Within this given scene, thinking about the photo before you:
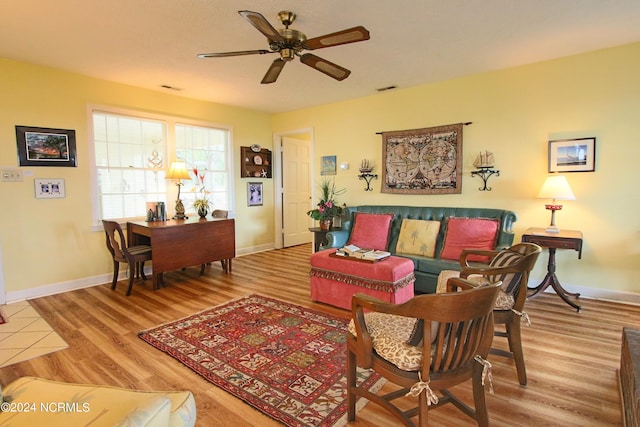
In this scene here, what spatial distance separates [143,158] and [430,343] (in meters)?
4.46

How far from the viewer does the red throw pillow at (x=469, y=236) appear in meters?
3.55

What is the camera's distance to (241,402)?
75.3 inches

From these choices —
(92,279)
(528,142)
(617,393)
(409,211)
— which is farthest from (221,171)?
(617,393)

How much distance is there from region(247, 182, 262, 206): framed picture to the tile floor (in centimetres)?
327

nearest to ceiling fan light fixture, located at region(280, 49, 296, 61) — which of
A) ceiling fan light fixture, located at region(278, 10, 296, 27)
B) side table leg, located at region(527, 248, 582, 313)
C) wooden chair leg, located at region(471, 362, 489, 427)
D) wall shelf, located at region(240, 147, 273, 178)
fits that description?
ceiling fan light fixture, located at region(278, 10, 296, 27)

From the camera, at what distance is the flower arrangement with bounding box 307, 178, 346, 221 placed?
4.77 meters

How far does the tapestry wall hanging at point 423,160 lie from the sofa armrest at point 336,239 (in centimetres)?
105

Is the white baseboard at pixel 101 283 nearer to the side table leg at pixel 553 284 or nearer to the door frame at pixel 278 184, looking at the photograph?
the side table leg at pixel 553 284

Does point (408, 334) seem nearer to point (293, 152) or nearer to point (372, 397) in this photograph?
point (372, 397)

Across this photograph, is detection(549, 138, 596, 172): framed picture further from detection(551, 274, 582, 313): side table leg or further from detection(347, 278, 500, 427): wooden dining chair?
detection(347, 278, 500, 427): wooden dining chair

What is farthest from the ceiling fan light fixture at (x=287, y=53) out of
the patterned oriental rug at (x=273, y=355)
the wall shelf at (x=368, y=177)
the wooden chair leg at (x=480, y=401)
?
the wall shelf at (x=368, y=177)

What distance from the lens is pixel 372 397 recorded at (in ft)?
5.34

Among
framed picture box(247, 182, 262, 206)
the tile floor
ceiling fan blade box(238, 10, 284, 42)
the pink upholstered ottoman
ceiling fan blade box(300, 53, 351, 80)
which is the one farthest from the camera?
framed picture box(247, 182, 262, 206)

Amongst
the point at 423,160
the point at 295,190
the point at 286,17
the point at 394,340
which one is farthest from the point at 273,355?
the point at 295,190
